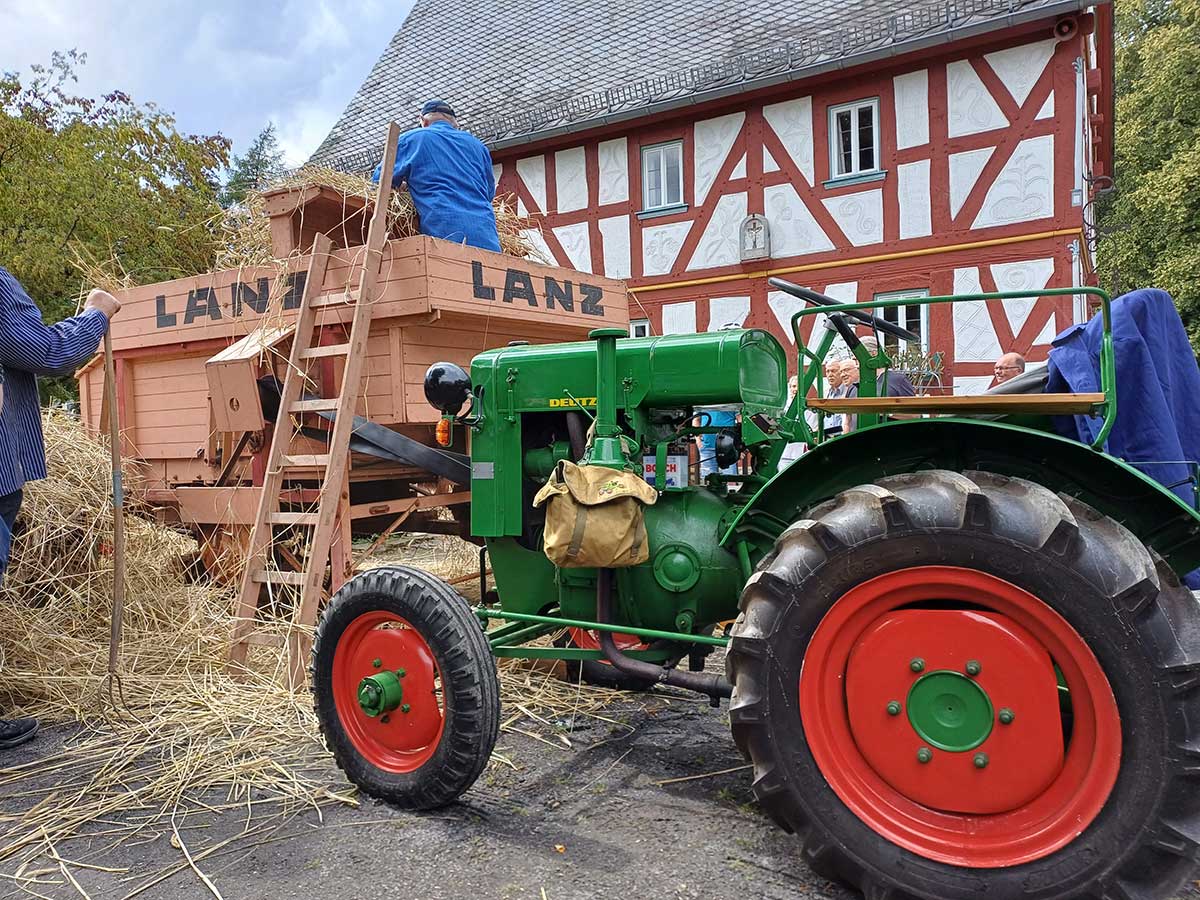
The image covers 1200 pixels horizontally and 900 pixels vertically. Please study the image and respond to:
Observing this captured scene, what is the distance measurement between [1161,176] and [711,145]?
44.8 ft

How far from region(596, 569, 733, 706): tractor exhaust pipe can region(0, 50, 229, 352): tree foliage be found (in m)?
8.19

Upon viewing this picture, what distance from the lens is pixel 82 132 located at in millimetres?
11688

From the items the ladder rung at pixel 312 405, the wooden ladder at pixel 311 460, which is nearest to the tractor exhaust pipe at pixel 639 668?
the wooden ladder at pixel 311 460

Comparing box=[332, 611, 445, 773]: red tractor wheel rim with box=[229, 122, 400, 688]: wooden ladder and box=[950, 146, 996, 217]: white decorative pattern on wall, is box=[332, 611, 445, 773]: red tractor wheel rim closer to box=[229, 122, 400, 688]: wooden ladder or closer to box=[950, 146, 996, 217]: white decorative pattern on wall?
box=[229, 122, 400, 688]: wooden ladder

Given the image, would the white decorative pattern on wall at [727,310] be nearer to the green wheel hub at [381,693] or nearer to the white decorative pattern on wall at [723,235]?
the white decorative pattern on wall at [723,235]

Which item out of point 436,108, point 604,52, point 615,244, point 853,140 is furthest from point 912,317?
point 436,108

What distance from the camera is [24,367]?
3.31 meters

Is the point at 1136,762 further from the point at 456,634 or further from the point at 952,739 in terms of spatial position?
the point at 456,634

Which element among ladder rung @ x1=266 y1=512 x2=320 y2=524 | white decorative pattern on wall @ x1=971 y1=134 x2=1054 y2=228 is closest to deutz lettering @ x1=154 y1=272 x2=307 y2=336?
ladder rung @ x1=266 y1=512 x2=320 y2=524

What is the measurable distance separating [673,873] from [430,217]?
133 inches

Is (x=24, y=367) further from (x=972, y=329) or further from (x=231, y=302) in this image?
(x=972, y=329)

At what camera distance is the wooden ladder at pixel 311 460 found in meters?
3.69

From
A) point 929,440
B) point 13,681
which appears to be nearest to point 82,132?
point 13,681

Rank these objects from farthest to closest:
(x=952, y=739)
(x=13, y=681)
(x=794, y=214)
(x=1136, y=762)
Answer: (x=794, y=214)
(x=13, y=681)
(x=952, y=739)
(x=1136, y=762)
